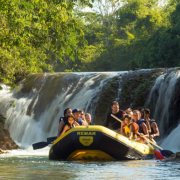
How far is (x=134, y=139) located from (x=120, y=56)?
104ft

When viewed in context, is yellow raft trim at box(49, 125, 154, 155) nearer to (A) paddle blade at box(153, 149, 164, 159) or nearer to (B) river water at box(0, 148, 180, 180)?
(B) river water at box(0, 148, 180, 180)

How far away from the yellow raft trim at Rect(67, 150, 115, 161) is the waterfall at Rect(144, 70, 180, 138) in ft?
17.1

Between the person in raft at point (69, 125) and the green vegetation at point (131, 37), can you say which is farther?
the green vegetation at point (131, 37)

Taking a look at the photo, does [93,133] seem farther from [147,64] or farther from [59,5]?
[147,64]

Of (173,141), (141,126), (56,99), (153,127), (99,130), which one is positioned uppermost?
(56,99)

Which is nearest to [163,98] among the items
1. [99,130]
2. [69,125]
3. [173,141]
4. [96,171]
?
[173,141]

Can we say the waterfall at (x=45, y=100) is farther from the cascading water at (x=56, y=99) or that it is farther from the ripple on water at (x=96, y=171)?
the ripple on water at (x=96, y=171)


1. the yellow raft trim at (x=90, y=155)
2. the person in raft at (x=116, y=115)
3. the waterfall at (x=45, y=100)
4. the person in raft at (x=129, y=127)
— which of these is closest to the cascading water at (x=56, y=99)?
the waterfall at (x=45, y=100)

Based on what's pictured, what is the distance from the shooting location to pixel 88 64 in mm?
45594

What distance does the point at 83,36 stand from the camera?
10.4 meters

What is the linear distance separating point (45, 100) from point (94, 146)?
9.56m

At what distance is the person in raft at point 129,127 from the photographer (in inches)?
373

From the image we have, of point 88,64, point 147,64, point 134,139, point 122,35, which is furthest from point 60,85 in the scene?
point 122,35

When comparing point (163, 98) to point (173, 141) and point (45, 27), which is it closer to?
point (173, 141)
